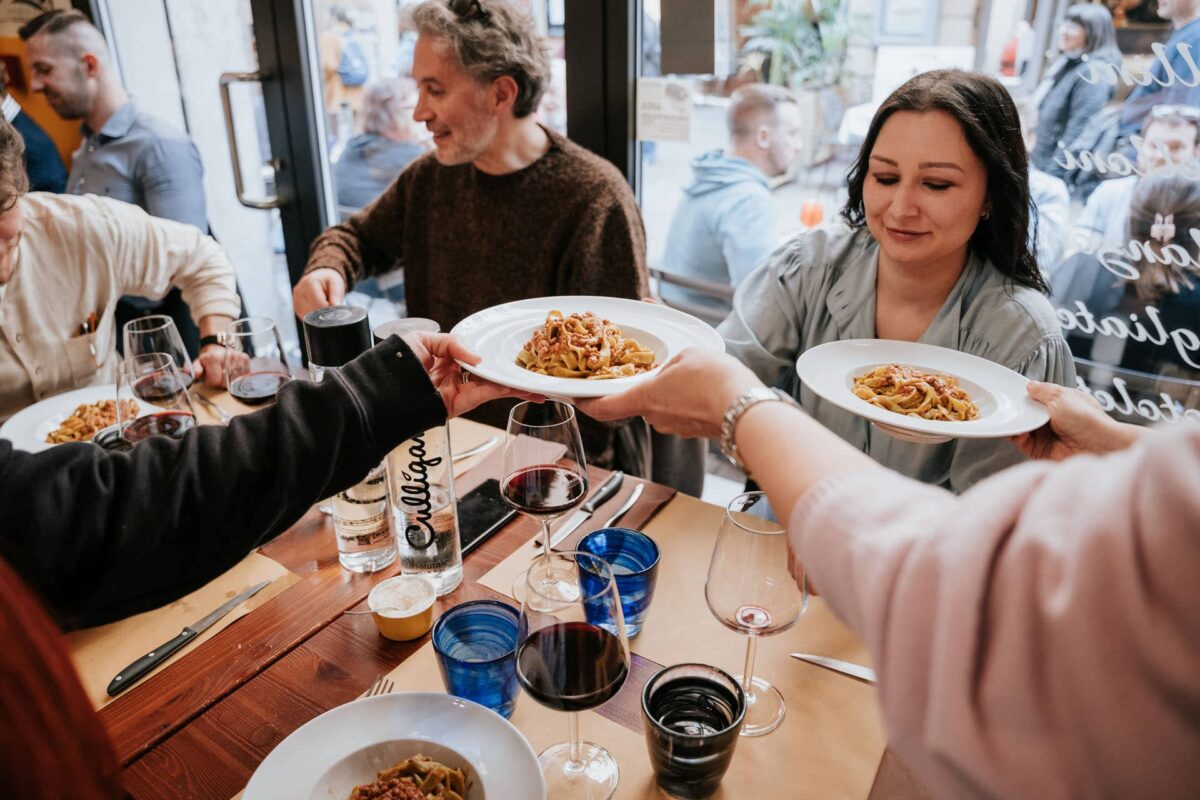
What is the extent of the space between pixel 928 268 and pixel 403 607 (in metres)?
1.33

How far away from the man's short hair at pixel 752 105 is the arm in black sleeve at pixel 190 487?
1.60 m

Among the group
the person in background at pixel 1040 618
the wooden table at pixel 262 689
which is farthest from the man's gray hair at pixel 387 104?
the person in background at pixel 1040 618

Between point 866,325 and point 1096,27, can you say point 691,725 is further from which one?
point 1096,27

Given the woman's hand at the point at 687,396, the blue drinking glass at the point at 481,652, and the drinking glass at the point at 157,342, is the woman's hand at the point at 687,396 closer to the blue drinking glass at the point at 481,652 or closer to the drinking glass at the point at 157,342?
the blue drinking glass at the point at 481,652

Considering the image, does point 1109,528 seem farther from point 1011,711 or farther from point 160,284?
point 160,284

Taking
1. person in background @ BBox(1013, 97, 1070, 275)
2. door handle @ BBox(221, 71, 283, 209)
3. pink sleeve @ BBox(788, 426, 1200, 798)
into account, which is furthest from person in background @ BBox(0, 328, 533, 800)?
door handle @ BBox(221, 71, 283, 209)

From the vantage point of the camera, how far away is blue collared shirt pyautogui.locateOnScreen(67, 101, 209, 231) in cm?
323

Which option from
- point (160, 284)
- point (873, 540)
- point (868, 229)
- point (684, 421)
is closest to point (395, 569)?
point (684, 421)

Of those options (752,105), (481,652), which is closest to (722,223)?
(752,105)

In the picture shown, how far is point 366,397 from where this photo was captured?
1.08m

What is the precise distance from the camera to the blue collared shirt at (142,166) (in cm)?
323

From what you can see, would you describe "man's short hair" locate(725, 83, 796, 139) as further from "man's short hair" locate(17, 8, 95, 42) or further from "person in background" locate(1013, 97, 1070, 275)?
"man's short hair" locate(17, 8, 95, 42)

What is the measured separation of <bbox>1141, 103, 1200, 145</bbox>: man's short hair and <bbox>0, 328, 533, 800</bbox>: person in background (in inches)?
67.8

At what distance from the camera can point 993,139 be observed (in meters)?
1.55
